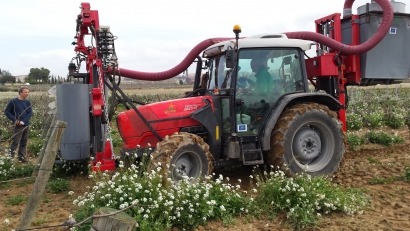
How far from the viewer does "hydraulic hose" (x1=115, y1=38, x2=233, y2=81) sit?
7.74 metres

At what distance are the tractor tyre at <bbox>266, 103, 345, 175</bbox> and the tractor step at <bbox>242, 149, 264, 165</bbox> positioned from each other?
0.21 m

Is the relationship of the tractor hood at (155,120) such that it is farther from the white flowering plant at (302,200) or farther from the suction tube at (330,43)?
Answer: the white flowering plant at (302,200)

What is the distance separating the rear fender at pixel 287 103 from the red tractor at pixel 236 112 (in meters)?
0.02

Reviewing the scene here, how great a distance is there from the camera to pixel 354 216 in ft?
16.9

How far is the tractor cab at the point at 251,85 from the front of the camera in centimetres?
632

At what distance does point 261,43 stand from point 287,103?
39.1 inches

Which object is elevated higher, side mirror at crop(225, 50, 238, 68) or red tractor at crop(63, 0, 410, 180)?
side mirror at crop(225, 50, 238, 68)

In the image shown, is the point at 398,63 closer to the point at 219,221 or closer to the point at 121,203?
the point at 219,221

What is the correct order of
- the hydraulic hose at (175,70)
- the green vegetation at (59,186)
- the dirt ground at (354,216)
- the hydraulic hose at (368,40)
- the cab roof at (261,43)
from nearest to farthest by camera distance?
the dirt ground at (354,216) → the cab roof at (261,43) → the green vegetation at (59,186) → the hydraulic hose at (368,40) → the hydraulic hose at (175,70)

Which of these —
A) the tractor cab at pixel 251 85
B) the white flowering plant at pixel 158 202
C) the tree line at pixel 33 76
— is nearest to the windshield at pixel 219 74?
the tractor cab at pixel 251 85

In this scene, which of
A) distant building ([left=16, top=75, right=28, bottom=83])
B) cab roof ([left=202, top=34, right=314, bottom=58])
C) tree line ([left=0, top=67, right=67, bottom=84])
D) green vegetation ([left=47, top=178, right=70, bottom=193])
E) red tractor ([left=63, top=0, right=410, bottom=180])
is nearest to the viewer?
red tractor ([left=63, top=0, right=410, bottom=180])

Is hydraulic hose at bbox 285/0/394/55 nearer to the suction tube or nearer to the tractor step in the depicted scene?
the suction tube

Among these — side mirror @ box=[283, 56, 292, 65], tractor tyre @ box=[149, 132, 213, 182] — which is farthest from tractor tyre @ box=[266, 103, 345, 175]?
tractor tyre @ box=[149, 132, 213, 182]

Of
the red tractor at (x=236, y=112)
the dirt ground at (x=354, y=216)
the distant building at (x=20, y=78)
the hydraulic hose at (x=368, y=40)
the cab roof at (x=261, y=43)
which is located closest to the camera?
the dirt ground at (x=354, y=216)
